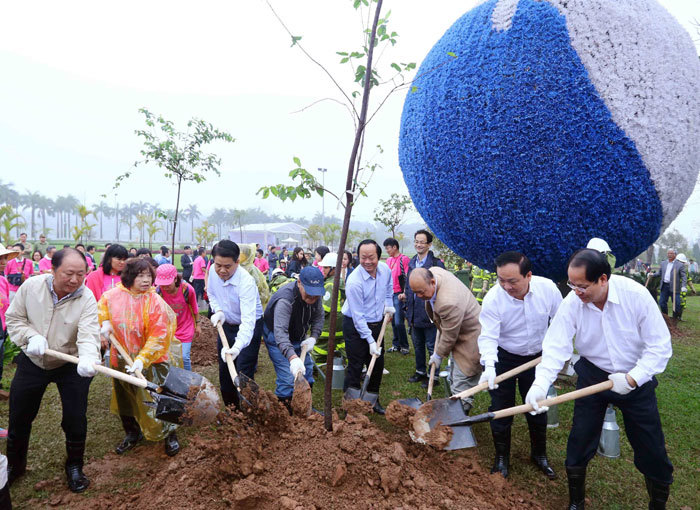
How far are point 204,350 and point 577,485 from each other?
5344 mm

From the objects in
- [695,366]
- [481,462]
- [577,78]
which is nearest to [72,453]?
[481,462]

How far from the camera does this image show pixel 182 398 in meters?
3.12

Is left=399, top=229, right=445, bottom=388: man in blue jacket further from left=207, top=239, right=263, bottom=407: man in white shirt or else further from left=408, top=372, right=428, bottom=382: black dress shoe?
left=207, top=239, right=263, bottom=407: man in white shirt

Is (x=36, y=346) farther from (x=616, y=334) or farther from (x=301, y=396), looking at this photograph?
(x=616, y=334)

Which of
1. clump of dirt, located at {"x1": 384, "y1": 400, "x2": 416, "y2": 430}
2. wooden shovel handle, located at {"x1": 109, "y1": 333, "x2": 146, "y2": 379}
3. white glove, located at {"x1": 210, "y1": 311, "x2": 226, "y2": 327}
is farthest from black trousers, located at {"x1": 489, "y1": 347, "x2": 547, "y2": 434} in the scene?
wooden shovel handle, located at {"x1": 109, "y1": 333, "x2": 146, "y2": 379}

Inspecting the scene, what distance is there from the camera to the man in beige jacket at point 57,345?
275 cm

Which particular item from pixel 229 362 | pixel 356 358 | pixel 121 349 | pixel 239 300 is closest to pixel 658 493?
pixel 356 358

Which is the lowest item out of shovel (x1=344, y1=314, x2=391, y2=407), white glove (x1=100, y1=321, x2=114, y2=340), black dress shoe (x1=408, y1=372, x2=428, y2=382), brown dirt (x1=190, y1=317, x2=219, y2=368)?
brown dirt (x1=190, y1=317, x2=219, y2=368)

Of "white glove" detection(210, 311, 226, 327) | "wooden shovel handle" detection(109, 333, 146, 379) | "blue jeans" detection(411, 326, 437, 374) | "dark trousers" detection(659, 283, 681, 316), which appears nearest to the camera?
"wooden shovel handle" detection(109, 333, 146, 379)

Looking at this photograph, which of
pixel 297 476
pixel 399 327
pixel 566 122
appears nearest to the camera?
pixel 297 476

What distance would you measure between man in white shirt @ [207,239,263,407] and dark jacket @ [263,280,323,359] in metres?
0.19

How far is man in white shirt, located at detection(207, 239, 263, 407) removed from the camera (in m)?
3.63

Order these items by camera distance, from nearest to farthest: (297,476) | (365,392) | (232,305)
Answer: (297,476) → (232,305) → (365,392)

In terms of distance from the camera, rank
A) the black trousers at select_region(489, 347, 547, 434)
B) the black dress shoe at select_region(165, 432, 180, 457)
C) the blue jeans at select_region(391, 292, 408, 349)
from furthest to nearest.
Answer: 1. the blue jeans at select_region(391, 292, 408, 349)
2. the black dress shoe at select_region(165, 432, 180, 457)
3. the black trousers at select_region(489, 347, 547, 434)
